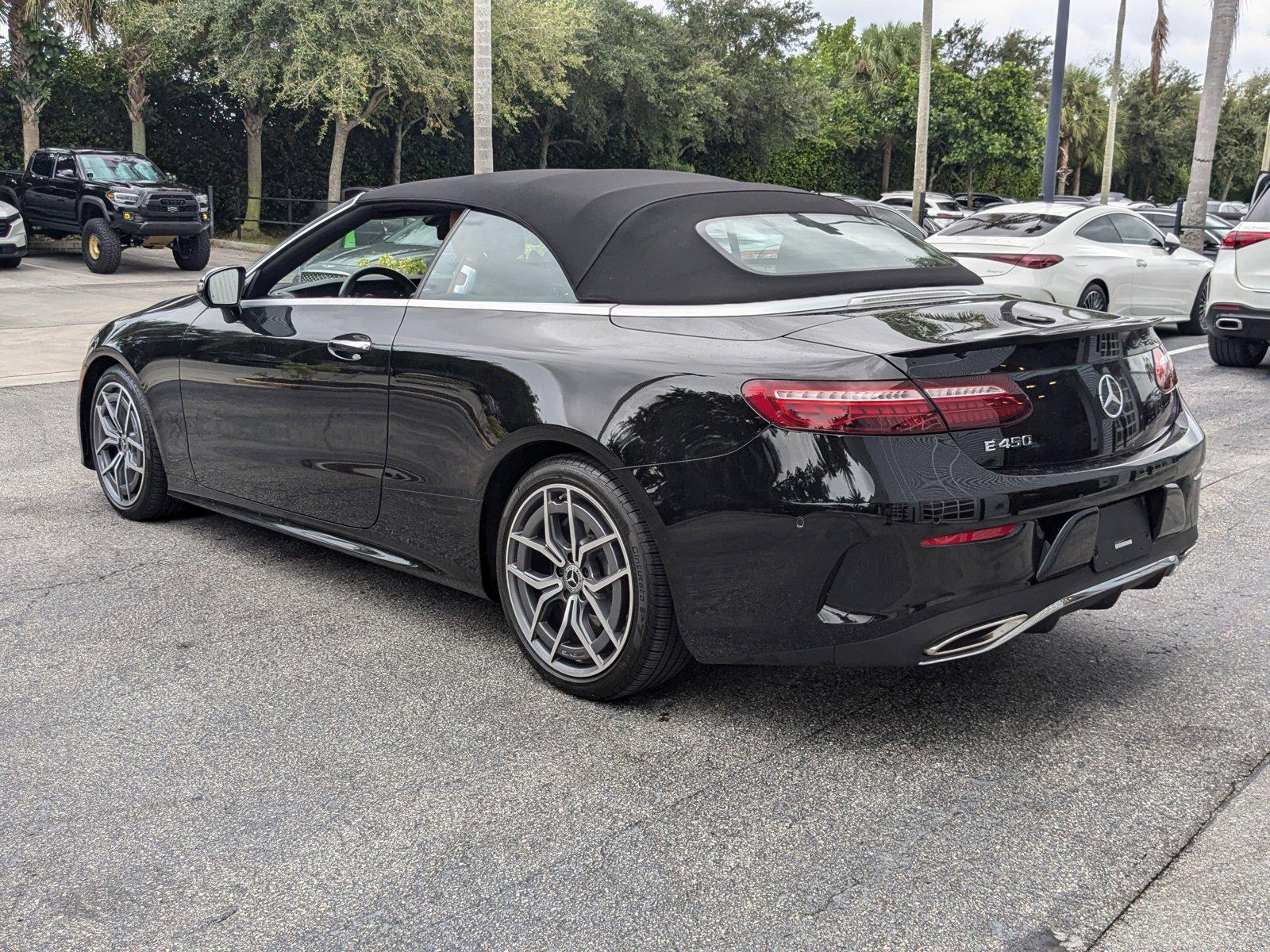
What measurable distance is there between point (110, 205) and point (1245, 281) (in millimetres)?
17246

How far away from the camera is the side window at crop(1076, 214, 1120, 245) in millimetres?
12406

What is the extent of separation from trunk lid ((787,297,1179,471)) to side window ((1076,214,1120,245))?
923 centimetres

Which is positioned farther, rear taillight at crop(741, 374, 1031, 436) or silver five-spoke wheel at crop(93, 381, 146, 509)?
silver five-spoke wheel at crop(93, 381, 146, 509)

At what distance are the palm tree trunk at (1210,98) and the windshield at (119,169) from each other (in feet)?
54.7

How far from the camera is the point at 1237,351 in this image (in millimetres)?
11453

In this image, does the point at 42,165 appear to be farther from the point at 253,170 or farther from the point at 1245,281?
the point at 1245,281

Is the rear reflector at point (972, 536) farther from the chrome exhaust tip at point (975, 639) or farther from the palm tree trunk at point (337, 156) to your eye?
the palm tree trunk at point (337, 156)

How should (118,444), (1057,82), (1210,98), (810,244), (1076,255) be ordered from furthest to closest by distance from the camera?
(1057,82), (1210,98), (1076,255), (118,444), (810,244)

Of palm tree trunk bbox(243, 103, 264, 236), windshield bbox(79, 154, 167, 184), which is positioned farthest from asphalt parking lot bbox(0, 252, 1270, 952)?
palm tree trunk bbox(243, 103, 264, 236)

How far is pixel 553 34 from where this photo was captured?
2609cm

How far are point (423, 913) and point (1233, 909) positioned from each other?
167 centimetres

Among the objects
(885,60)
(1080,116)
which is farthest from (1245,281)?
(1080,116)

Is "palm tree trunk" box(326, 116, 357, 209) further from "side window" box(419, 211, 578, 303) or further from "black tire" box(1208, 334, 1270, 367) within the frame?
"side window" box(419, 211, 578, 303)

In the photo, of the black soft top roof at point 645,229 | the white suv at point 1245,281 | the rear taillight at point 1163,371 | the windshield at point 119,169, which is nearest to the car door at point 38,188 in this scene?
the windshield at point 119,169
